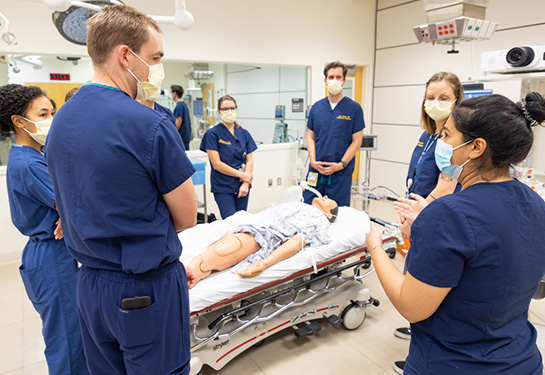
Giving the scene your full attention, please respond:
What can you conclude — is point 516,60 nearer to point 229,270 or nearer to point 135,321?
point 229,270

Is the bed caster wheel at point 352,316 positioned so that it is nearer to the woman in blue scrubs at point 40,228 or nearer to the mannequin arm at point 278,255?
the mannequin arm at point 278,255

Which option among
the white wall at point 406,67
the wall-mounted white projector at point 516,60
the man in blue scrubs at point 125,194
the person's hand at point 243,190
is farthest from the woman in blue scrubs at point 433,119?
the white wall at point 406,67

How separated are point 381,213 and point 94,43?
4.41 m

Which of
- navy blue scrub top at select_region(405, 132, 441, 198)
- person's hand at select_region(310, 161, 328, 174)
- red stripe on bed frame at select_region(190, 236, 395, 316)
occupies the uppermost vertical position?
navy blue scrub top at select_region(405, 132, 441, 198)

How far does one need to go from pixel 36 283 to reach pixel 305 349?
4.97 ft

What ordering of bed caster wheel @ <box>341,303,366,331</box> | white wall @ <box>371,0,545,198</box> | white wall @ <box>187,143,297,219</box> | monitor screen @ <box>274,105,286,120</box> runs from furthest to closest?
1. monitor screen @ <box>274,105,286,120</box>
2. white wall @ <box>187,143,297,219</box>
3. white wall @ <box>371,0,545,198</box>
4. bed caster wheel @ <box>341,303,366,331</box>

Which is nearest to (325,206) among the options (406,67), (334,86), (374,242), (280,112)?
(334,86)

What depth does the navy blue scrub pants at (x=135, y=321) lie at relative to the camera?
1.05m

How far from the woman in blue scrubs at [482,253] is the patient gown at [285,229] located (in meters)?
1.22

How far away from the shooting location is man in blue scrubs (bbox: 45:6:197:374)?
95 centimetres

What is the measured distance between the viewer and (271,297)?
2037mm

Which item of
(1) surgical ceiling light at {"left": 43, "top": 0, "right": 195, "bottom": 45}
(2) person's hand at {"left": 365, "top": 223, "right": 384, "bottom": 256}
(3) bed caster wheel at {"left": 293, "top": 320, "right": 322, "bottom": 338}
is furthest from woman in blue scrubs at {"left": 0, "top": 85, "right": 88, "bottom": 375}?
(2) person's hand at {"left": 365, "top": 223, "right": 384, "bottom": 256}

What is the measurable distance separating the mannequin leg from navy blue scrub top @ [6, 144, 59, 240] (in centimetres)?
71

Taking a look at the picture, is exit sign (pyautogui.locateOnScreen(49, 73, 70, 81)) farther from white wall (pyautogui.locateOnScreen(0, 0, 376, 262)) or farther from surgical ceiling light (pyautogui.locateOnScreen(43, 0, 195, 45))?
surgical ceiling light (pyautogui.locateOnScreen(43, 0, 195, 45))
